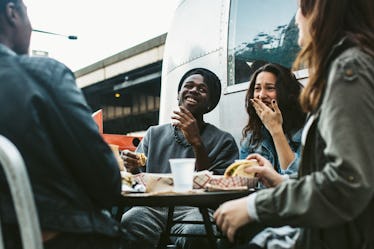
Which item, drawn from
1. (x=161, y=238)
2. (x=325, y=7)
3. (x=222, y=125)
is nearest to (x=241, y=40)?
(x=222, y=125)

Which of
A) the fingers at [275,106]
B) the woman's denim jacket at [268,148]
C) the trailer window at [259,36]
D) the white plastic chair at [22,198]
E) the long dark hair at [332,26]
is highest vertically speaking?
the trailer window at [259,36]

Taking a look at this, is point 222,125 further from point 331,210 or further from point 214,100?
point 331,210

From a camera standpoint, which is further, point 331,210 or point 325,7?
point 325,7

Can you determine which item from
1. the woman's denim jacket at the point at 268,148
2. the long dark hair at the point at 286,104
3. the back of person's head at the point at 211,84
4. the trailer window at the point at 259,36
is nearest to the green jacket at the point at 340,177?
the woman's denim jacket at the point at 268,148

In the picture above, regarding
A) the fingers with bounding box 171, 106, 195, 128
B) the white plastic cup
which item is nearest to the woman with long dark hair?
the white plastic cup

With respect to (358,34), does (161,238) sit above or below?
below

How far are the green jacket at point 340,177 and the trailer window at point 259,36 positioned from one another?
247cm

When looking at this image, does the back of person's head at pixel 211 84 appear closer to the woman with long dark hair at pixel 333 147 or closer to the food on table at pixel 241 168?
the food on table at pixel 241 168

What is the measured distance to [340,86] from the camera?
129 cm

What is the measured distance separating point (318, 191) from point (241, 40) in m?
3.05

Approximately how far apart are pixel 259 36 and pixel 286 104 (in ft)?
3.46

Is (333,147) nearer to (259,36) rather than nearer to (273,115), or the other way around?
(273,115)

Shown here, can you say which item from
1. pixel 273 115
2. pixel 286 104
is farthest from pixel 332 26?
Answer: pixel 286 104

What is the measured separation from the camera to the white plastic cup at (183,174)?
1.98 metres
